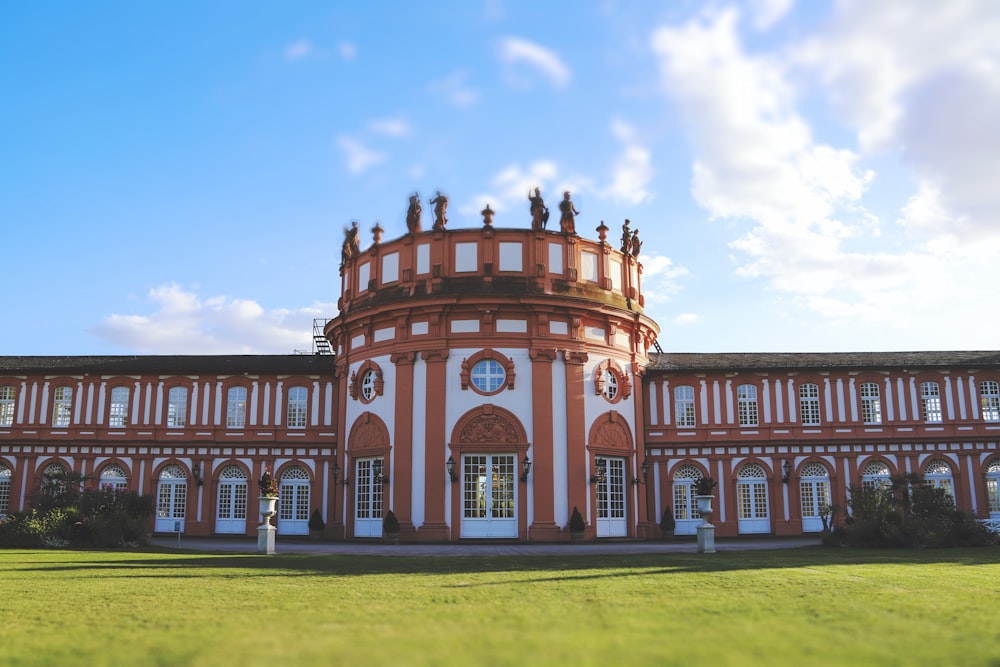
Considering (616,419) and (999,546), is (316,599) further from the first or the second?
(999,546)

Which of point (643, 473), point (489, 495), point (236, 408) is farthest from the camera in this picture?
point (236, 408)

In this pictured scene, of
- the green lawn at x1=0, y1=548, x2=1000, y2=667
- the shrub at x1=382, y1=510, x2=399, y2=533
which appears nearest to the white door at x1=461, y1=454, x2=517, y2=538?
the shrub at x1=382, y1=510, x2=399, y2=533

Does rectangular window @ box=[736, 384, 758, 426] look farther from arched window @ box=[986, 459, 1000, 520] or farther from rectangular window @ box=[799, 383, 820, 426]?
arched window @ box=[986, 459, 1000, 520]

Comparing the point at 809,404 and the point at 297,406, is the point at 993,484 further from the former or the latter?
the point at 297,406

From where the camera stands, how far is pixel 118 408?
127ft

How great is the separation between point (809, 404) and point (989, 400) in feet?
25.8

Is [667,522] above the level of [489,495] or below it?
below

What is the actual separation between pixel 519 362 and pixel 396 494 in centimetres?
651

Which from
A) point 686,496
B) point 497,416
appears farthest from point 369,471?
point 686,496

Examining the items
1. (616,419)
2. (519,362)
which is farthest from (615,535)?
(519,362)

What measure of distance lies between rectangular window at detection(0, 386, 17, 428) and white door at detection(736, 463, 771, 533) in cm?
3277

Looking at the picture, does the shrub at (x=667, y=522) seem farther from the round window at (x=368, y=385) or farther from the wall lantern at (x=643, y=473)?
the round window at (x=368, y=385)

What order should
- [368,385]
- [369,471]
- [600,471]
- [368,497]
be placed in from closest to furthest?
1. [600,471]
2. [368,497]
3. [369,471]
4. [368,385]

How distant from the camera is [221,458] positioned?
37688mm
